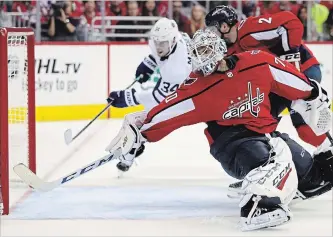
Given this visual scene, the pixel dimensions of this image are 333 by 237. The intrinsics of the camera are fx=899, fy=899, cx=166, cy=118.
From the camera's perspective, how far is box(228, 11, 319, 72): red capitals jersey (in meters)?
4.79

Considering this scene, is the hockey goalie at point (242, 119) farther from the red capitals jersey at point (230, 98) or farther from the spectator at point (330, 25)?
the spectator at point (330, 25)

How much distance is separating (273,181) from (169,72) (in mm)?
1983

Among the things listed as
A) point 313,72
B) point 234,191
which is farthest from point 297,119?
point 313,72

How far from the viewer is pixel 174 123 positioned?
149 inches

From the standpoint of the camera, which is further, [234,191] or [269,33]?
[269,33]

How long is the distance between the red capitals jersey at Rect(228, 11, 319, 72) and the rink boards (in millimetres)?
3922

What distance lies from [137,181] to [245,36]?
3.38 ft

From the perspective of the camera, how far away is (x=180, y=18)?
9414 millimetres

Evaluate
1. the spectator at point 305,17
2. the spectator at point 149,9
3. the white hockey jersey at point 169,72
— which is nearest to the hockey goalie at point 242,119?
the white hockey jersey at point 169,72

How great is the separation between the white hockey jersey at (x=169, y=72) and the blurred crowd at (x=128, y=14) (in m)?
3.59

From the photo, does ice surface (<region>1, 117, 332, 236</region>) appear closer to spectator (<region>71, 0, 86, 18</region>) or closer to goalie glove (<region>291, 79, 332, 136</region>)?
goalie glove (<region>291, 79, 332, 136</region>)

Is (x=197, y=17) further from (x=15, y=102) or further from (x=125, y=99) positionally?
(x=15, y=102)

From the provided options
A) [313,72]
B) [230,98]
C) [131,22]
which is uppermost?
[230,98]

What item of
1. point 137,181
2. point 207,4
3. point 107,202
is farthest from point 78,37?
point 107,202
